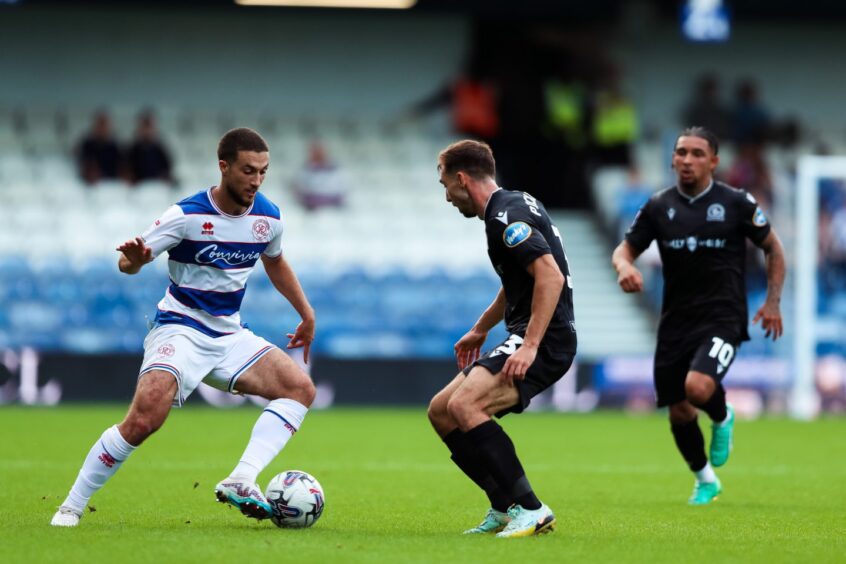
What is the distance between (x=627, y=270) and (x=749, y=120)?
15596 mm

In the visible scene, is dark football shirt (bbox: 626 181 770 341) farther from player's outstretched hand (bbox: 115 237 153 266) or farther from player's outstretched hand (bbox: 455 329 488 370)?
player's outstretched hand (bbox: 115 237 153 266)

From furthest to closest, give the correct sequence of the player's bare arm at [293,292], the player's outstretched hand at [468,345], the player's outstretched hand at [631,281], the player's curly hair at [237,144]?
1. the player's outstretched hand at [631,281]
2. the player's bare arm at [293,292]
3. the player's outstretched hand at [468,345]
4. the player's curly hair at [237,144]

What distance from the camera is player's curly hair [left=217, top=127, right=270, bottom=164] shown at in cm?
714

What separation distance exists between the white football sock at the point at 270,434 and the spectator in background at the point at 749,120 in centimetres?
1658

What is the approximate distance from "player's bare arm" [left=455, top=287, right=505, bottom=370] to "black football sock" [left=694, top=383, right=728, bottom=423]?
1866 millimetres

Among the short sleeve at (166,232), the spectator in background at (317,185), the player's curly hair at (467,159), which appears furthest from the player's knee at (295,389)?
the spectator in background at (317,185)

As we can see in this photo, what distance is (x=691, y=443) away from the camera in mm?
8992

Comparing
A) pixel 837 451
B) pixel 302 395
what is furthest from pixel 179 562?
pixel 837 451

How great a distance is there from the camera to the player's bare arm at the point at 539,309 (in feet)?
21.6

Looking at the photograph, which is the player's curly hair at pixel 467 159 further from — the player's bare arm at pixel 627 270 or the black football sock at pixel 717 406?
the black football sock at pixel 717 406

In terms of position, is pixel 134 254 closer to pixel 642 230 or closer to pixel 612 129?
pixel 642 230

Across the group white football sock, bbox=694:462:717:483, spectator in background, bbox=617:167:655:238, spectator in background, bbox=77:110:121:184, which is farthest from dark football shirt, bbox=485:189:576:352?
spectator in background, bbox=77:110:121:184

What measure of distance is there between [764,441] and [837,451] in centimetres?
120

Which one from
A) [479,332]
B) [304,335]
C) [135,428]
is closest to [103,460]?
[135,428]
